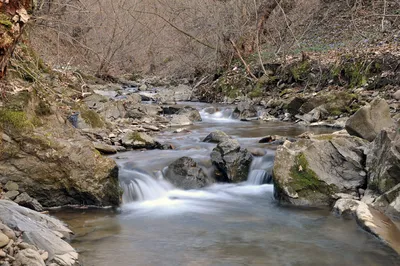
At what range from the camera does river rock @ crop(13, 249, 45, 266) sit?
344 centimetres

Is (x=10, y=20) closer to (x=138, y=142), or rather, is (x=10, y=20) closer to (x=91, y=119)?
(x=138, y=142)

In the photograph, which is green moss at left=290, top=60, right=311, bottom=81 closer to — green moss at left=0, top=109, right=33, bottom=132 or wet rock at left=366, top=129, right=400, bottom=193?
wet rock at left=366, top=129, right=400, bottom=193

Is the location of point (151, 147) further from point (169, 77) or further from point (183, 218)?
point (169, 77)

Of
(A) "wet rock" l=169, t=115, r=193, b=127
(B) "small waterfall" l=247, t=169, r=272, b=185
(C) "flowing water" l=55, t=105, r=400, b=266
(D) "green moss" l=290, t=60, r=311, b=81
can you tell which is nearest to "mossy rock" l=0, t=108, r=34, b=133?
(C) "flowing water" l=55, t=105, r=400, b=266

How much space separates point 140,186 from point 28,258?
11.8ft

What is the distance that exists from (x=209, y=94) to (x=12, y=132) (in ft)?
43.9

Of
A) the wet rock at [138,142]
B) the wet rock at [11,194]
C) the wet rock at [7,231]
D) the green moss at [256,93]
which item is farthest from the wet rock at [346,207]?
the green moss at [256,93]

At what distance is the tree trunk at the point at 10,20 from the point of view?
3696 millimetres

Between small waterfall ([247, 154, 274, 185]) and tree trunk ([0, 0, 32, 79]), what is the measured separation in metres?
4.64

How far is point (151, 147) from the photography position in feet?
29.7

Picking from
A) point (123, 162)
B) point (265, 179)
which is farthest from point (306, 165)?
point (123, 162)

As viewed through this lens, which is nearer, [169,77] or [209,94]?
[209,94]

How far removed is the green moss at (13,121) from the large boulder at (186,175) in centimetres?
244

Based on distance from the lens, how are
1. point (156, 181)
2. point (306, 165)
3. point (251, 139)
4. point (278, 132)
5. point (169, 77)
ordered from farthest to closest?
1. point (169, 77)
2. point (278, 132)
3. point (251, 139)
4. point (156, 181)
5. point (306, 165)
